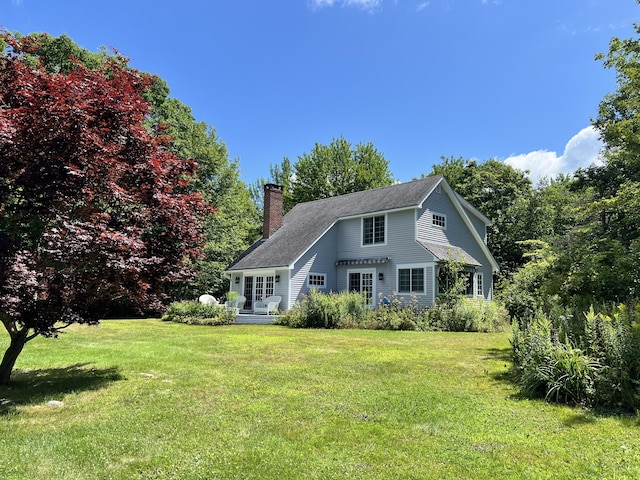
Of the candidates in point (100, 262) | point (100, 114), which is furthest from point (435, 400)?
point (100, 114)

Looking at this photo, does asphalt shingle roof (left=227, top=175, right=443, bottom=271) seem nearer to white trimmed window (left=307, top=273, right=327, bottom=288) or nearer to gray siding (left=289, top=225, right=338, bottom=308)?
gray siding (left=289, top=225, right=338, bottom=308)

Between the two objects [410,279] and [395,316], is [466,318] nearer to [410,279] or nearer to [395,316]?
[395,316]

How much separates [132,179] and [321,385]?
4168 millimetres

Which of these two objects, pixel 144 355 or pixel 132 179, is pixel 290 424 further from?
pixel 144 355

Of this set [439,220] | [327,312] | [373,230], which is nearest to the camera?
[327,312]

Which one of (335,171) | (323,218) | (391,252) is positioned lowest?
(391,252)

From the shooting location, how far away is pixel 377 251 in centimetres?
2081

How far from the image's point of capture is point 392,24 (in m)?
15.2

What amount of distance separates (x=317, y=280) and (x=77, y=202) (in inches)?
630

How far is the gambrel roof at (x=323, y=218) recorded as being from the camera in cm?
2033

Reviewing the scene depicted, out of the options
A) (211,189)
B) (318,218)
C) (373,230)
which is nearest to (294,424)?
(373,230)

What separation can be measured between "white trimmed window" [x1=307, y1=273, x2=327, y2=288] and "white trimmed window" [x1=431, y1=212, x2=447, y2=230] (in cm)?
612

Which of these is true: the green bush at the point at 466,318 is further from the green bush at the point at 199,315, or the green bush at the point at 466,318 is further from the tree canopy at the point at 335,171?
the tree canopy at the point at 335,171

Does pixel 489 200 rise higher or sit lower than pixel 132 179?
higher
